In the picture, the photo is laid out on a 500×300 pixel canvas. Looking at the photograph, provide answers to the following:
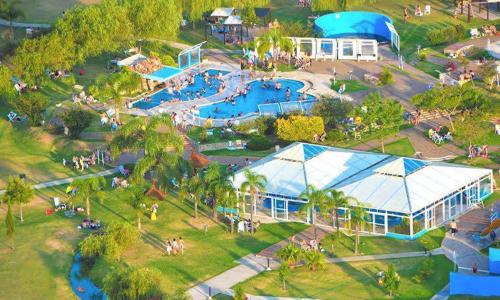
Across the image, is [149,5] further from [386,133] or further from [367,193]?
[367,193]

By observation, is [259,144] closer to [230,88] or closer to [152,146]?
[152,146]

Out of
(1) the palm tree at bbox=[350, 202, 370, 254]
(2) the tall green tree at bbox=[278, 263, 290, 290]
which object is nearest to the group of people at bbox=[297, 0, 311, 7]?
(1) the palm tree at bbox=[350, 202, 370, 254]

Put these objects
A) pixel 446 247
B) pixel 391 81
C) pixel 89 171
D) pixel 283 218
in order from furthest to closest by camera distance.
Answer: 1. pixel 391 81
2. pixel 89 171
3. pixel 283 218
4. pixel 446 247

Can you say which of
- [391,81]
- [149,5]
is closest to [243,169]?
[391,81]

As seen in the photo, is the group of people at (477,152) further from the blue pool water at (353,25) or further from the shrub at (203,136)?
the blue pool water at (353,25)

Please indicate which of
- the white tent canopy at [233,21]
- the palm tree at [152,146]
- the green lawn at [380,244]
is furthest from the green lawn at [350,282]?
the white tent canopy at [233,21]

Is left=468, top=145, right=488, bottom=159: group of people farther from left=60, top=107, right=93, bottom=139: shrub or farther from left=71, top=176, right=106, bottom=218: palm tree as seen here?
left=60, top=107, right=93, bottom=139: shrub
